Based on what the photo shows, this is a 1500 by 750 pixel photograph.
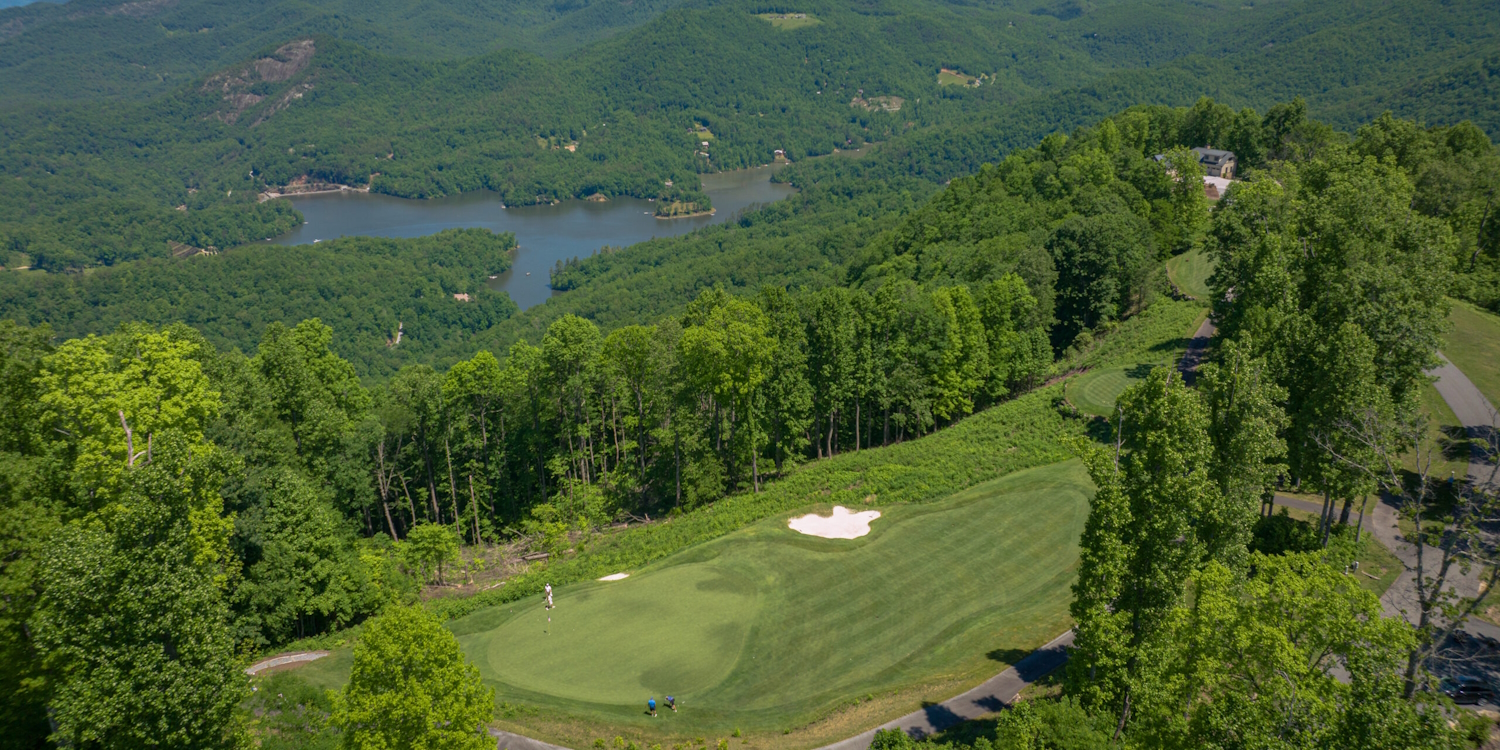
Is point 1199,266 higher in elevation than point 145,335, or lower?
lower

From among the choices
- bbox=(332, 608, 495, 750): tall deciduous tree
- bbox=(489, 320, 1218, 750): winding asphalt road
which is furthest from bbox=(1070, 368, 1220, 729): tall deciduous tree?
bbox=(332, 608, 495, 750): tall deciduous tree

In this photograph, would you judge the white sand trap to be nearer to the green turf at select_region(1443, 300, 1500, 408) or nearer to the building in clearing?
the green turf at select_region(1443, 300, 1500, 408)

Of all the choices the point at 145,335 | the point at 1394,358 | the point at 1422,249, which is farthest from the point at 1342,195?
the point at 145,335

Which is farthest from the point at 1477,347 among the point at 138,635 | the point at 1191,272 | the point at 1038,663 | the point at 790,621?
the point at 138,635

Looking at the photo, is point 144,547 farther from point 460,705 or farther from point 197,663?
point 460,705

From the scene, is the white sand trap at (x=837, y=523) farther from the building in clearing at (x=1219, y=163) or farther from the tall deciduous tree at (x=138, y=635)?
the building in clearing at (x=1219, y=163)

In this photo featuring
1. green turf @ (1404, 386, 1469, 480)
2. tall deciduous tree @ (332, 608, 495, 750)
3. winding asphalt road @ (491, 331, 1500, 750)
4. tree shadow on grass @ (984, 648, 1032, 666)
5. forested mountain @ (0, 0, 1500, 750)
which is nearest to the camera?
tall deciduous tree @ (332, 608, 495, 750)
